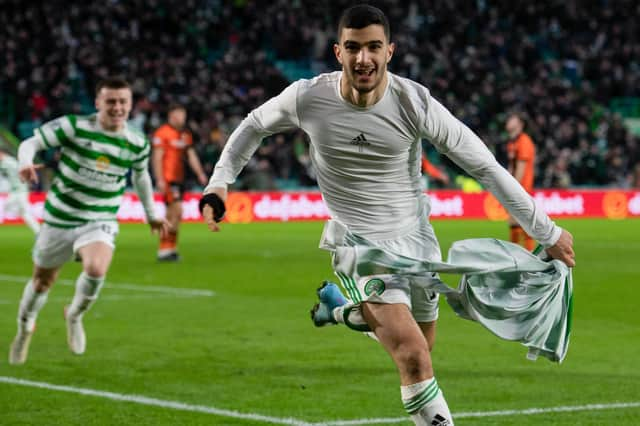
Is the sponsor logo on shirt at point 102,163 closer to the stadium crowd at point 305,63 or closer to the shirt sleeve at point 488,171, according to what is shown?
the shirt sleeve at point 488,171

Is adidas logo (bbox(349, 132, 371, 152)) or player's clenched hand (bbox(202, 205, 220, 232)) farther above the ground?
adidas logo (bbox(349, 132, 371, 152))

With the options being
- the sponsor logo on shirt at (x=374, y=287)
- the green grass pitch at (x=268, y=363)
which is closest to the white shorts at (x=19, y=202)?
the green grass pitch at (x=268, y=363)

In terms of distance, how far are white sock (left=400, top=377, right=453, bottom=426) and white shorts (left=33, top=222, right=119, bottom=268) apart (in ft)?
15.5

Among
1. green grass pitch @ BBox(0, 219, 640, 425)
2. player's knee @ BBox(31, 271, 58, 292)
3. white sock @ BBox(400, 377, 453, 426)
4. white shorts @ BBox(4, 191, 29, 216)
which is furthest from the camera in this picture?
white shorts @ BBox(4, 191, 29, 216)

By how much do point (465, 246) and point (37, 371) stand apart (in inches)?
172

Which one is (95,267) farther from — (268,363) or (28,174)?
(268,363)

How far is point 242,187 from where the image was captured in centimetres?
3309

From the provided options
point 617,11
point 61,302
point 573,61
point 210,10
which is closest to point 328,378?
point 61,302

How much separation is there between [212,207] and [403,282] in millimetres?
960

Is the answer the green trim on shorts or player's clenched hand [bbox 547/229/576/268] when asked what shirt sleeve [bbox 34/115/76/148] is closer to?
the green trim on shorts

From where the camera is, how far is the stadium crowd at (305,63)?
33.3m

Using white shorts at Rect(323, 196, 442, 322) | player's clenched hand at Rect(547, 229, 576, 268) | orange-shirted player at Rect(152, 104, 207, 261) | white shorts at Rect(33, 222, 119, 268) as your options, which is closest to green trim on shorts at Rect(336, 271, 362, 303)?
white shorts at Rect(323, 196, 442, 322)

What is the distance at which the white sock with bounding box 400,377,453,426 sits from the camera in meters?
5.29

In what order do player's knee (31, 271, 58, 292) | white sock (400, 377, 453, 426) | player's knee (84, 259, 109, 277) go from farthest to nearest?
player's knee (31, 271, 58, 292)
player's knee (84, 259, 109, 277)
white sock (400, 377, 453, 426)
